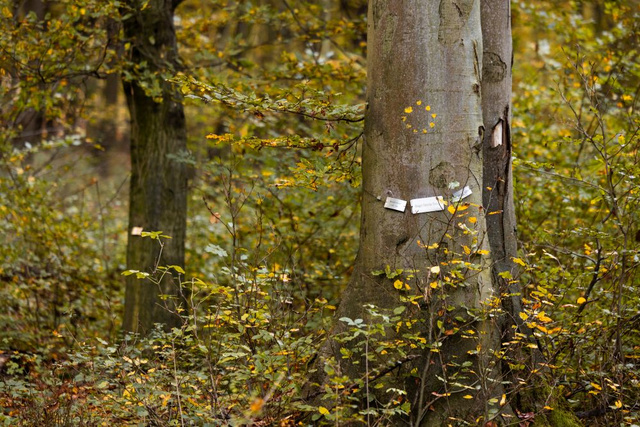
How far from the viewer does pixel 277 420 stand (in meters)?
3.34

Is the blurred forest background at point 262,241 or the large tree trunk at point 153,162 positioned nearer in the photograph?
the blurred forest background at point 262,241

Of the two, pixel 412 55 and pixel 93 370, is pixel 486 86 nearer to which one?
pixel 412 55

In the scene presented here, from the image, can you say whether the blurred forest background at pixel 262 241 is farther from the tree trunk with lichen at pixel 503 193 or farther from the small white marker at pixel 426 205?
the small white marker at pixel 426 205

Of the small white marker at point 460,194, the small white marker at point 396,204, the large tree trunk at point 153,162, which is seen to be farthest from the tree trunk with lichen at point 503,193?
the large tree trunk at point 153,162

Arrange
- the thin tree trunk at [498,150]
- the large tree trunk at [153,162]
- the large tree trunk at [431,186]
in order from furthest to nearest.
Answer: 1. the large tree trunk at [153,162]
2. the thin tree trunk at [498,150]
3. the large tree trunk at [431,186]

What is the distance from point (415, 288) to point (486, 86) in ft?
4.65

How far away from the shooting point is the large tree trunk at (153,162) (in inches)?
245

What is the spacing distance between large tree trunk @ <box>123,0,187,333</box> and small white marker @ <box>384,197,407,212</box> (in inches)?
124

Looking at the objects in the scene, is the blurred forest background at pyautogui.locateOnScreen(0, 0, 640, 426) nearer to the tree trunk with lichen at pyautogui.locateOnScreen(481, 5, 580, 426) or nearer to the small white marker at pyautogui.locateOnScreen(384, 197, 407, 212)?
the tree trunk with lichen at pyautogui.locateOnScreen(481, 5, 580, 426)

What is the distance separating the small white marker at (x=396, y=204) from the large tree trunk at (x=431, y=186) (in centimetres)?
3

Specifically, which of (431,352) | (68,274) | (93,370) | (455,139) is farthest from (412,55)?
(68,274)

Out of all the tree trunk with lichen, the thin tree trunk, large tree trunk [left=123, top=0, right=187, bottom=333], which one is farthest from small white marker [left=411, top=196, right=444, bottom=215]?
large tree trunk [left=123, top=0, right=187, bottom=333]

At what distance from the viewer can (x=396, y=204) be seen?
370cm

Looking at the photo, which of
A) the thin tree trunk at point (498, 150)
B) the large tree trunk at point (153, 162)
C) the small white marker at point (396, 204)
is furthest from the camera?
the large tree trunk at point (153, 162)
